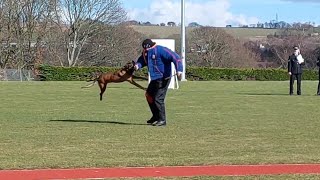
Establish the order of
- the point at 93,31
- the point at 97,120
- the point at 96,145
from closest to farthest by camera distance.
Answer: the point at 96,145 → the point at 97,120 → the point at 93,31

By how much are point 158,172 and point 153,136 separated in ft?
13.6

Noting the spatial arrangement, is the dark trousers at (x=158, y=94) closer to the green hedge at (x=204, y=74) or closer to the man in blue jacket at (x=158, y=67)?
the man in blue jacket at (x=158, y=67)

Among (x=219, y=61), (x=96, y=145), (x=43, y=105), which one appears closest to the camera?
(x=96, y=145)

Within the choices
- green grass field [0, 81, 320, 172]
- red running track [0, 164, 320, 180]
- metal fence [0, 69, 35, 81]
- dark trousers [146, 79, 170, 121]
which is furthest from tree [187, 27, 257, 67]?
red running track [0, 164, 320, 180]

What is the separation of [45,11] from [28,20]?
3266mm

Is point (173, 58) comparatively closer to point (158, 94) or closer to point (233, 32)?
point (158, 94)

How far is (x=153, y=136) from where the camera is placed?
521 inches

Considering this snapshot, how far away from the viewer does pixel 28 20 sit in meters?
70.3

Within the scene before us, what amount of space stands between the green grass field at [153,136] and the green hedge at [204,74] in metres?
33.8

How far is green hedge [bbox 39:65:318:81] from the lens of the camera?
185 feet

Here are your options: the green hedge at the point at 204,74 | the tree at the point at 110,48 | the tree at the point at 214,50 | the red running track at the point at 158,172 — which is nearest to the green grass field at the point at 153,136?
the red running track at the point at 158,172

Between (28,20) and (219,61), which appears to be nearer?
(28,20)

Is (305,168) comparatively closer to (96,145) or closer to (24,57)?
(96,145)

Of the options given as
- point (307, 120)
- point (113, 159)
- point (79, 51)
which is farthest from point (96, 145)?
point (79, 51)
